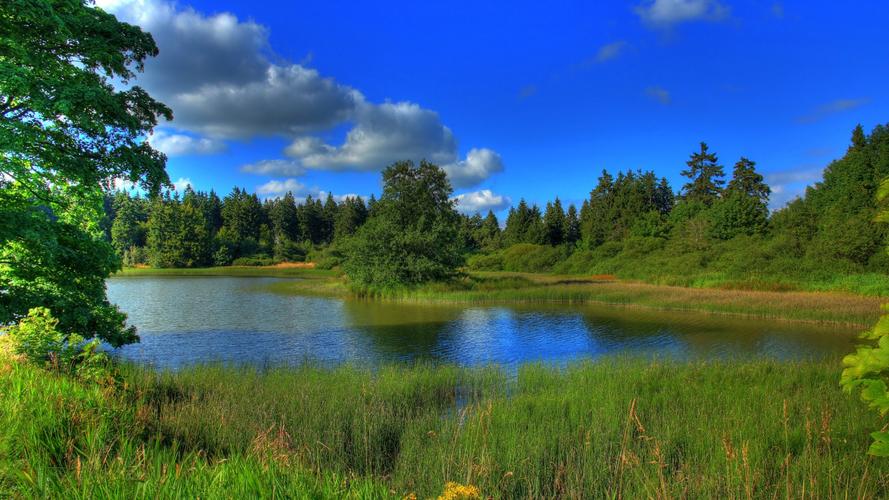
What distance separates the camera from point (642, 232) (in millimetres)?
65500

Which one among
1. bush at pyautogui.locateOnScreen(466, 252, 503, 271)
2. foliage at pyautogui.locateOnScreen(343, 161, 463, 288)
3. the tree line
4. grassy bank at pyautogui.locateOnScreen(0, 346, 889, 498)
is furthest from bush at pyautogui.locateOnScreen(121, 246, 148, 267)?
grassy bank at pyautogui.locateOnScreen(0, 346, 889, 498)

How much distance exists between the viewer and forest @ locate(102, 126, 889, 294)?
35969 mm

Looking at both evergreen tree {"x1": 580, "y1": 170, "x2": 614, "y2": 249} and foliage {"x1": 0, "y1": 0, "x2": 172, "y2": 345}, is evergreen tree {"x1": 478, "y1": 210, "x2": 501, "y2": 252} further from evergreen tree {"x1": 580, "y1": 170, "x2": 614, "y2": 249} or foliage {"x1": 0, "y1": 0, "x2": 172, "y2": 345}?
foliage {"x1": 0, "y1": 0, "x2": 172, "y2": 345}

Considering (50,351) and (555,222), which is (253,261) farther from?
(50,351)

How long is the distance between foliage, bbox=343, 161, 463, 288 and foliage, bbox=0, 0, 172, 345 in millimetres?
25829

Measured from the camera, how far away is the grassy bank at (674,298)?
23.1 m

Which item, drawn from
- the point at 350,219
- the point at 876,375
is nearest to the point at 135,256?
the point at 350,219

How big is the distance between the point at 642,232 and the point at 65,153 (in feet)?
218

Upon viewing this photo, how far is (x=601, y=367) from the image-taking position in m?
11.5

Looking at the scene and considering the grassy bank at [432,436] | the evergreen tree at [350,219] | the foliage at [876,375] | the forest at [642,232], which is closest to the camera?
the foliage at [876,375]

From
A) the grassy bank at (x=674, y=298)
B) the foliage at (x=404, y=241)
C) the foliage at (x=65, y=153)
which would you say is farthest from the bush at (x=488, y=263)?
the foliage at (x=65, y=153)

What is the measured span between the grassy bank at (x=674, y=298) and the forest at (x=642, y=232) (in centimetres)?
406

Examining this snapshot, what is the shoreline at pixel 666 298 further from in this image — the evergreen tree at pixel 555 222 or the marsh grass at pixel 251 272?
the evergreen tree at pixel 555 222

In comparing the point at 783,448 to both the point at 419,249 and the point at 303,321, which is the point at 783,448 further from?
Result: the point at 419,249
